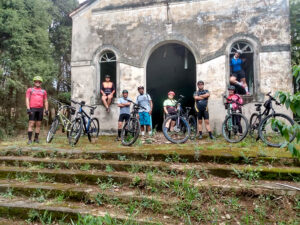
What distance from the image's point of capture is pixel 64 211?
2982mm

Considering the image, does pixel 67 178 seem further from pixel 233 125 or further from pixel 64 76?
pixel 64 76

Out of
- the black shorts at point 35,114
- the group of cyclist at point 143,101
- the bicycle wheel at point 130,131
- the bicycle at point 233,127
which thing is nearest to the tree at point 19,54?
the group of cyclist at point 143,101

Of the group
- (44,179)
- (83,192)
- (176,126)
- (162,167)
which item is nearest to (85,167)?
(44,179)

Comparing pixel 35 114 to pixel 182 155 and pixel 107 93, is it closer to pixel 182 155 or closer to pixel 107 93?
pixel 107 93

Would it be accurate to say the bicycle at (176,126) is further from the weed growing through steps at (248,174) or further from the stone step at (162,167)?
the weed growing through steps at (248,174)

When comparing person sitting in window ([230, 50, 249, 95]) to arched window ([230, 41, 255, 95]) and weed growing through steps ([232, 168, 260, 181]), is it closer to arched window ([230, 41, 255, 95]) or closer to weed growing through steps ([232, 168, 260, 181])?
arched window ([230, 41, 255, 95])

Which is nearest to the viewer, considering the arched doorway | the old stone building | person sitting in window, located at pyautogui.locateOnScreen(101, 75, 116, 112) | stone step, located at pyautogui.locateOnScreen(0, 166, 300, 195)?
stone step, located at pyautogui.locateOnScreen(0, 166, 300, 195)

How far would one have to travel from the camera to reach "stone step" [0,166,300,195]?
10.5ft

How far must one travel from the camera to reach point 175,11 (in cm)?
897

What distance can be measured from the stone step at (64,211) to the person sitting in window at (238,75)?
6375 millimetres

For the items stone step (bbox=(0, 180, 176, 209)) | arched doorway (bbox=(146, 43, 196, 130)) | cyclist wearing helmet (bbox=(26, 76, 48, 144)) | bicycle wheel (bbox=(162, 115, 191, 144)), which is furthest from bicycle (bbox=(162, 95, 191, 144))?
arched doorway (bbox=(146, 43, 196, 130))

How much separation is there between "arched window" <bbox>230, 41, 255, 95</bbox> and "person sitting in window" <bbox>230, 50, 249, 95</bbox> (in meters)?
0.27

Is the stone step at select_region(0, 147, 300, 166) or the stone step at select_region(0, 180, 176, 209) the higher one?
the stone step at select_region(0, 147, 300, 166)

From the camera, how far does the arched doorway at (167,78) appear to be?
1281cm
